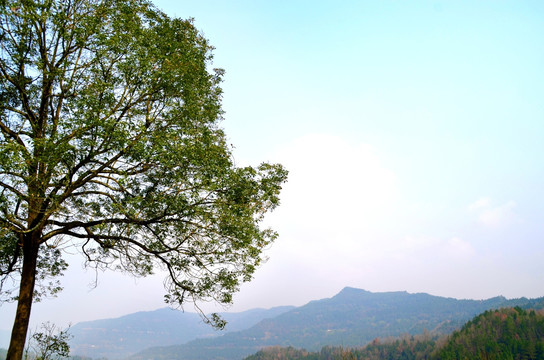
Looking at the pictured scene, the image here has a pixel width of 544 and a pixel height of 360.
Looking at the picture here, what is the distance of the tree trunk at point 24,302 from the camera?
32.1ft

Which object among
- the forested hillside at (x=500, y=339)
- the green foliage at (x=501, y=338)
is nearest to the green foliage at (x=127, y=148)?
the forested hillside at (x=500, y=339)

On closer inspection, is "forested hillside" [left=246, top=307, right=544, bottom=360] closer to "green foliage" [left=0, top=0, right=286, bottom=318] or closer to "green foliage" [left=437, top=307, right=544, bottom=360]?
"green foliage" [left=437, top=307, right=544, bottom=360]

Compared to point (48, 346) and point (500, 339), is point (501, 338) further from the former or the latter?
point (48, 346)

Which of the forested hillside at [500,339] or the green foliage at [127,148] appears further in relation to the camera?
the forested hillside at [500,339]

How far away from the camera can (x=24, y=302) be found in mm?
10273

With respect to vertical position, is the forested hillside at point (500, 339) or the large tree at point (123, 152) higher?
the large tree at point (123, 152)

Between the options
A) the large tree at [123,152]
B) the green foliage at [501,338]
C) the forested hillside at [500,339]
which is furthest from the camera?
the green foliage at [501,338]

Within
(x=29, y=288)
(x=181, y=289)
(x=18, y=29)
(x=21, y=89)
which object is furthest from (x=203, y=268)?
(x=18, y=29)

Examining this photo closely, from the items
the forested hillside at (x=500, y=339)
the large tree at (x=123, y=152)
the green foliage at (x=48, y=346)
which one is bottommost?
the forested hillside at (x=500, y=339)

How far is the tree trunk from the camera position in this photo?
9.78 metres

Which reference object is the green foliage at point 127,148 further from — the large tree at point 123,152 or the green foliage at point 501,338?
the green foliage at point 501,338

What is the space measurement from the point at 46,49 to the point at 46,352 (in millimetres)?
9766

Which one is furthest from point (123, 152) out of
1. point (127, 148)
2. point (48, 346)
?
point (48, 346)

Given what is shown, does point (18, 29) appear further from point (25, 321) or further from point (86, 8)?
point (25, 321)
